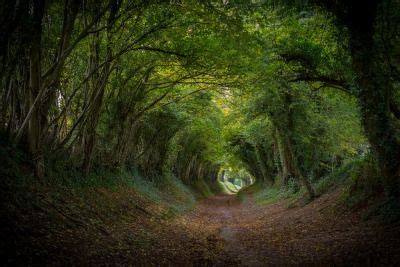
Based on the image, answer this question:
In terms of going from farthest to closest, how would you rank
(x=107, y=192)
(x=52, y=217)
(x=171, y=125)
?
(x=171, y=125) < (x=107, y=192) < (x=52, y=217)

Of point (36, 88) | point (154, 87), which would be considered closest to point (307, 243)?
point (36, 88)

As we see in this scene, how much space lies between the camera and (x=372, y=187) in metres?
11.0

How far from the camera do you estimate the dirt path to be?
7.14 metres

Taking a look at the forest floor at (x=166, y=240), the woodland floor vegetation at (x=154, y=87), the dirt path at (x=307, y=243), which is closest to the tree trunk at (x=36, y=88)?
the woodland floor vegetation at (x=154, y=87)

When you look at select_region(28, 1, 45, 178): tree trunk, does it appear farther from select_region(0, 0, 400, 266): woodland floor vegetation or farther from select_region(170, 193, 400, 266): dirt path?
select_region(170, 193, 400, 266): dirt path

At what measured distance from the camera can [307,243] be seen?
31.8 feet

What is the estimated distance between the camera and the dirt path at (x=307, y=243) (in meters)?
7.14

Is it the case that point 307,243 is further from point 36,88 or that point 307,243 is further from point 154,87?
point 154,87

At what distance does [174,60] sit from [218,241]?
6.37 m

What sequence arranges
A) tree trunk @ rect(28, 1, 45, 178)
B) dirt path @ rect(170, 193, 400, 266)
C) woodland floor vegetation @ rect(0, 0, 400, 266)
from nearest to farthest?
dirt path @ rect(170, 193, 400, 266) < woodland floor vegetation @ rect(0, 0, 400, 266) < tree trunk @ rect(28, 1, 45, 178)

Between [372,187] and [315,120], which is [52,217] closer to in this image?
[372,187]

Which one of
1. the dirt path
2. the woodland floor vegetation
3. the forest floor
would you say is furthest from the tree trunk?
the dirt path

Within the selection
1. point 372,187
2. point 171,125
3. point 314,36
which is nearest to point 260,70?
point 314,36

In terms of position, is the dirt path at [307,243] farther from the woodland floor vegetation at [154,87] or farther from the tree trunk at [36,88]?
the tree trunk at [36,88]
